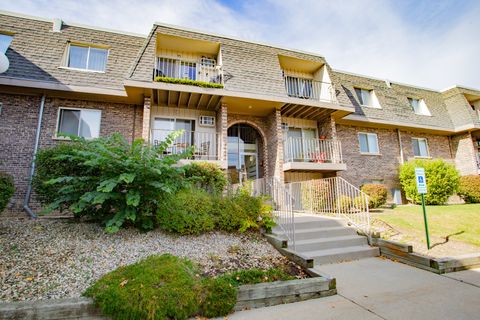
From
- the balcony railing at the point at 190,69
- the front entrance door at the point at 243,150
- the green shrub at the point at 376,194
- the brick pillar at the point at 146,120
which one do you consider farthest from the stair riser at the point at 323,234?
the balcony railing at the point at 190,69

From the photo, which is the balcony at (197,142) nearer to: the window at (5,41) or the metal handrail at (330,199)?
the metal handrail at (330,199)

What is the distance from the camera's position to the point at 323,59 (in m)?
12.2

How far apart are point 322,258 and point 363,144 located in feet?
32.9

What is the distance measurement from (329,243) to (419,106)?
48.2ft

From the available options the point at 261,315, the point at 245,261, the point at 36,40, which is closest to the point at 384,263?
the point at 245,261

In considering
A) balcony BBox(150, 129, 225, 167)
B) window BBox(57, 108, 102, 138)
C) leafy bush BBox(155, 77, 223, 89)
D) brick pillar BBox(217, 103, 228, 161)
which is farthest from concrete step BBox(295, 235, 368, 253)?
window BBox(57, 108, 102, 138)

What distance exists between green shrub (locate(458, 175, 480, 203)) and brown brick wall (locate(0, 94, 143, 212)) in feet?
55.8

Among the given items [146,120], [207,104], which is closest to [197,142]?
[207,104]

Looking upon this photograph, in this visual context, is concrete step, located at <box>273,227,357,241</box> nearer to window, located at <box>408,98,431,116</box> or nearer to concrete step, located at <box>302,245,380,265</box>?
concrete step, located at <box>302,245,380,265</box>

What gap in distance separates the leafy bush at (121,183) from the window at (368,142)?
10.9 meters

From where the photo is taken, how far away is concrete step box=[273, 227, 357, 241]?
592 cm

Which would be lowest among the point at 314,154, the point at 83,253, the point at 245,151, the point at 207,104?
the point at 83,253

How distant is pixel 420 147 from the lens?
47.9ft

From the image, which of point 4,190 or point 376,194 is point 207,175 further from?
point 376,194
